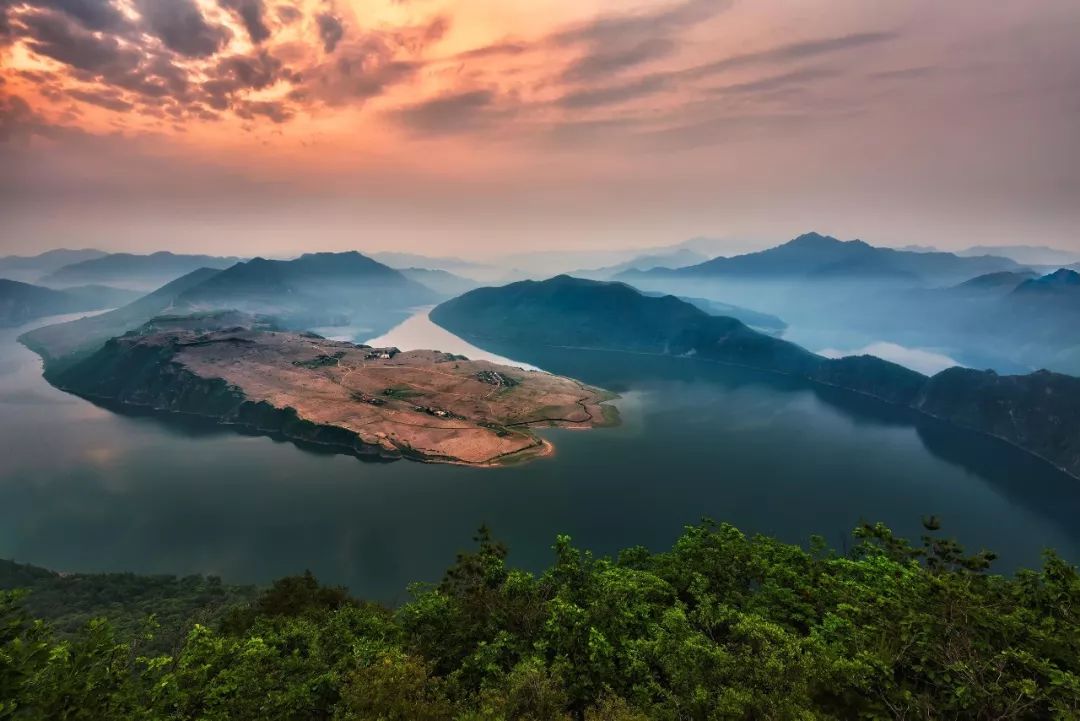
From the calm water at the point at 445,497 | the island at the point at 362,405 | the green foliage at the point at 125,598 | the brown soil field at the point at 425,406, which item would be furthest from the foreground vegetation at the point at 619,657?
the island at the point at 362,405

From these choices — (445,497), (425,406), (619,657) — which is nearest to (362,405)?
(425,406)

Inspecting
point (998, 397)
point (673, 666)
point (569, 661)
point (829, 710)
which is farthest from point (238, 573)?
point (998, 397)

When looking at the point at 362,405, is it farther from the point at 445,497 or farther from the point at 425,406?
the point at 445,497

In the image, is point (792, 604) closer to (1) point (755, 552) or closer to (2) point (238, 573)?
(1) point (755, 552)

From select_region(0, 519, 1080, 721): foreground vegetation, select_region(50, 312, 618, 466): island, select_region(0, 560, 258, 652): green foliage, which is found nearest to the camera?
select_region(0, 519, 1080, 721): foreground vegetation

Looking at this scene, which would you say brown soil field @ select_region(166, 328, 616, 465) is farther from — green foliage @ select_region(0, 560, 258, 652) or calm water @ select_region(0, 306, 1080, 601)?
green foliage @ select_region(0, 560, 258, 652)

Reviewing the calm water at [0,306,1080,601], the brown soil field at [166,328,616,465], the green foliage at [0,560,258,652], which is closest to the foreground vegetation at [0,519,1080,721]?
Result: the green foliage at [0,560,258,652]
